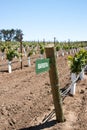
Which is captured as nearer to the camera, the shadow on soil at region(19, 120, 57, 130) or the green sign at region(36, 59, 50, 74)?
the green sign at region(36, 59, 50, 74)

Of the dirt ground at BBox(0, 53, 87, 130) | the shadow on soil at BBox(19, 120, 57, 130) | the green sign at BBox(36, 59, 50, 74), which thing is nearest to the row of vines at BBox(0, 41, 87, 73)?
the dirt ground at BBox(0, 53, 87, 130)

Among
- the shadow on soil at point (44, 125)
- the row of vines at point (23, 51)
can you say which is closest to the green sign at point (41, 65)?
the shadow on soil at point (44, 125)

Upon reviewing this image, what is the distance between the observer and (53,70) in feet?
25.6

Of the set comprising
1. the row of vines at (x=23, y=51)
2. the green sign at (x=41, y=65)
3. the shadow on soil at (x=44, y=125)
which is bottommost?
the shadow on soil at (x=44, y=125)

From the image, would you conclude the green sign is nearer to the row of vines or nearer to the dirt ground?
the dirt ground

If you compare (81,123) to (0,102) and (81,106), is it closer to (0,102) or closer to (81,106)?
(81,106)

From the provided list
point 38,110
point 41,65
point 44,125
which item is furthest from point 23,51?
point 41,65

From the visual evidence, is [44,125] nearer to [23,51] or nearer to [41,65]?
[41,65]

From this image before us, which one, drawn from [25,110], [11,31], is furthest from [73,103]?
[11,31]

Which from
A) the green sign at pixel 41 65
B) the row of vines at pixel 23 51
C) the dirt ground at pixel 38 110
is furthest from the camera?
the row of vines at pixel 23 51

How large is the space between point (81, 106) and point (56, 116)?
5.95 feet

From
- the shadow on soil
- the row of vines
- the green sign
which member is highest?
the green sign

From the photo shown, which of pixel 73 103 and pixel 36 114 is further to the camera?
pixel 73 103

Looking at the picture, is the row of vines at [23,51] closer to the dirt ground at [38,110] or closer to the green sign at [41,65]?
the dirt ground at [38,110]
